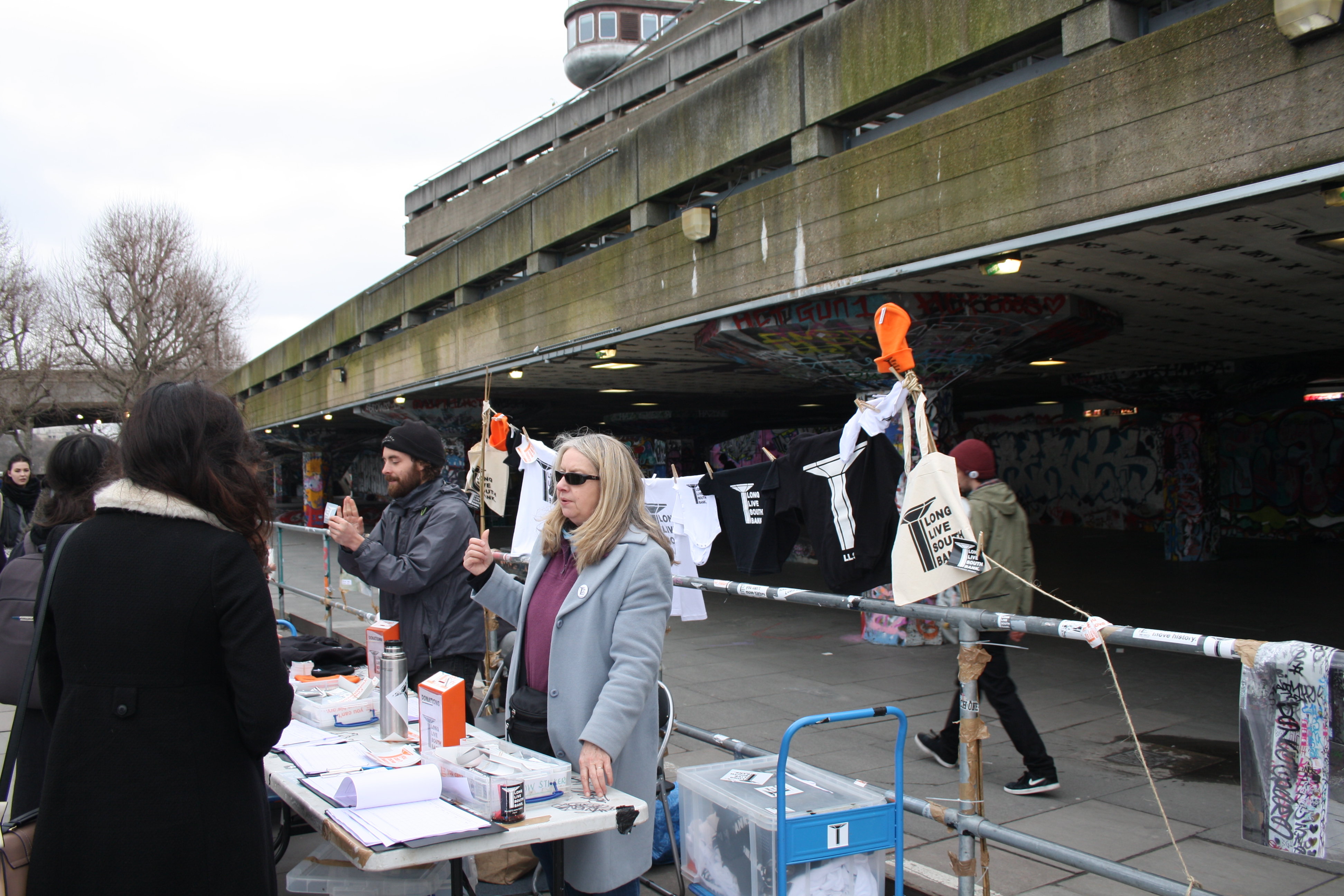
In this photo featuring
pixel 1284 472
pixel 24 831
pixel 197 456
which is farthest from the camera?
pixel 1284 472

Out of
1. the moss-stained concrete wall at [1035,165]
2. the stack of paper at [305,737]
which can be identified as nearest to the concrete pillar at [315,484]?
the moss-stained concrete wall at [1035,165]

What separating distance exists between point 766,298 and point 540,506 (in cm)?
277

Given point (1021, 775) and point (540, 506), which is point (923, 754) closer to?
point (1021, 775)

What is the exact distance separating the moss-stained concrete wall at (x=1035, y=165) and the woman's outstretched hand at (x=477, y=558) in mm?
4390

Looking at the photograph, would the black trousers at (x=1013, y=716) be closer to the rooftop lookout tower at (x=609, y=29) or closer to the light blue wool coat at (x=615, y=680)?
the light blue wool coat at (x=615, y=680)

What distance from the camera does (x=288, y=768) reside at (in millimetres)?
2963

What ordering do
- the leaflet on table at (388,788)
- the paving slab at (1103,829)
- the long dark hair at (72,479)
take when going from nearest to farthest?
the leaflet on table at (388,788) < the long dark hair at (72,479) < the paving slab at (1103,829)

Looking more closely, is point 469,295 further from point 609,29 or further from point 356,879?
point 609,29

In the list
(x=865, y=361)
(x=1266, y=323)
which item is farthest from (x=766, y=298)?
(x=1266, y=323)

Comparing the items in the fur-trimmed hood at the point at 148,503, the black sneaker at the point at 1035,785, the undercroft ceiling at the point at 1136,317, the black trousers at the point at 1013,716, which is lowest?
the black sneaker at the point at 1035,785

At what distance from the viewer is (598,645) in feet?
9.48

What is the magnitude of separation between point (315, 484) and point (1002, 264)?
96.4 feet

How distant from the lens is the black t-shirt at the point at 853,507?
17.7ft

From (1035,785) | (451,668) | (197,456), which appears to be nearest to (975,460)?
(1035,785)
